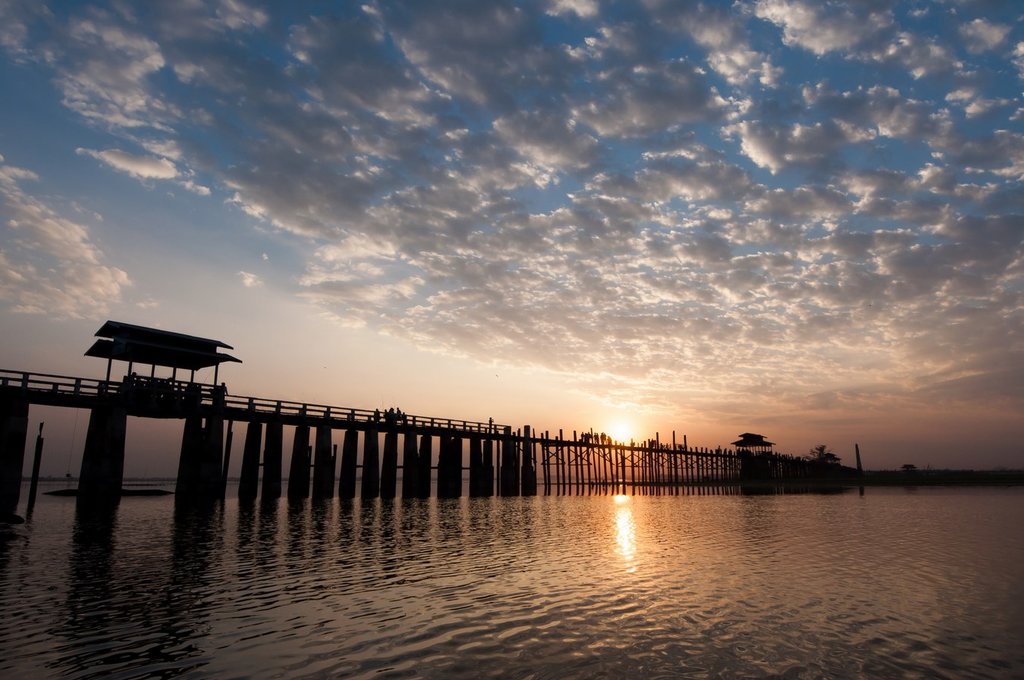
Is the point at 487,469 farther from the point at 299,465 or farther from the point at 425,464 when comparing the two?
the point at 299,465

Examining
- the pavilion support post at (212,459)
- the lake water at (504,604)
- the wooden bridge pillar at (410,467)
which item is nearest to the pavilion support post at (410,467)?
the wooden bridge pillar at (410,467)

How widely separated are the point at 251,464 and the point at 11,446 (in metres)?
14.0

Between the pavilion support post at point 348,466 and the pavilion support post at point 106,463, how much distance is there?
45.2 ft

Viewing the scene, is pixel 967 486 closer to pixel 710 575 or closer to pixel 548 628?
pixel 710 575

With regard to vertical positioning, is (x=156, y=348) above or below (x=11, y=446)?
above

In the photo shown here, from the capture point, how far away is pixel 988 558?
17.7 metres

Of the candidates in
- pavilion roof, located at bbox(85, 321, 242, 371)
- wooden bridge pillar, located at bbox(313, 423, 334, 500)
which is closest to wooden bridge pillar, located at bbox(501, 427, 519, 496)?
wooden bridge pillar, located at bbox(313, 423, 334, 500)

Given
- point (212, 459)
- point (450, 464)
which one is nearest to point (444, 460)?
point (450, 464)

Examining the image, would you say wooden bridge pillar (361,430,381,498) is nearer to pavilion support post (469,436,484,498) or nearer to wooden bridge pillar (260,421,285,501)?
wooden bridge pillar (260,421,285,501)

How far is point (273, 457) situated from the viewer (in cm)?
3906

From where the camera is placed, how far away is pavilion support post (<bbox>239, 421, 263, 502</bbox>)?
38.6 metres

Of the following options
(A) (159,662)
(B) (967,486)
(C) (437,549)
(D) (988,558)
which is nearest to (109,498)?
(C) (437,549)

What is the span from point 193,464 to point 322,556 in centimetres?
2237

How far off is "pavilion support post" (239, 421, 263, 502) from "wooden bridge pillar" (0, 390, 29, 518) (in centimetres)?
1240
